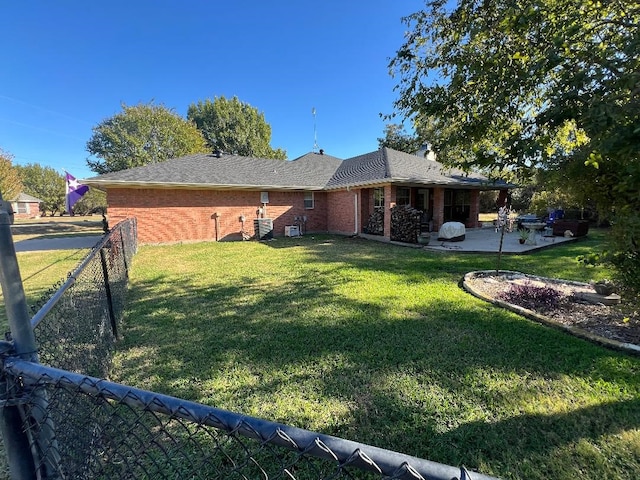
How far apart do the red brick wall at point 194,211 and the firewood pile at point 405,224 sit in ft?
19.5

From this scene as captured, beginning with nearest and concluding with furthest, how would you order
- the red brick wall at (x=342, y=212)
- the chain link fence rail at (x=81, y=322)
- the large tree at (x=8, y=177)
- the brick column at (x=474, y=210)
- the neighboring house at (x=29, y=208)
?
the chain link fence rail at (x=81, y=322) → the red brick wall at (x=342, y=212) → the brick column at (x=474, y=210) → the large tree at (x=8, y=177) → the neighboring house at (x=29, y=208)

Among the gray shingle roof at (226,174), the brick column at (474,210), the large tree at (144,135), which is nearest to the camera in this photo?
the gray shingle roof at (226,174)

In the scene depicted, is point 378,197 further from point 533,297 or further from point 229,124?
point 229,124

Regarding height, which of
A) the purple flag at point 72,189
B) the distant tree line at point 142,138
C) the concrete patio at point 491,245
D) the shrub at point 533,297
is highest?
the distant tree line at point 142,138

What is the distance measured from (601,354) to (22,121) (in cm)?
3842

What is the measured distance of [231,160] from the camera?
17734mm

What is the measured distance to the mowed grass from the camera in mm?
2377

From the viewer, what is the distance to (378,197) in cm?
1428

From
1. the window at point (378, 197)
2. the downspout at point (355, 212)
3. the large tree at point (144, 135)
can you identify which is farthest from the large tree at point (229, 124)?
the window at point (378, 197)

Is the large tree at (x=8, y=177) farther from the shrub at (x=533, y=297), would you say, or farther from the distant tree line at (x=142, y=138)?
the shrub at (x=533, y=297)

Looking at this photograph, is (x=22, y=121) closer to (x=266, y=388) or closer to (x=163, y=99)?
(x=163, y=99)

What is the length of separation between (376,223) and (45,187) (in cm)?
5469

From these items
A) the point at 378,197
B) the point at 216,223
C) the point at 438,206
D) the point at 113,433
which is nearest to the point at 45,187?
the point at 216,223

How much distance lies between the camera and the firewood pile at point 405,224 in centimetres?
1194
